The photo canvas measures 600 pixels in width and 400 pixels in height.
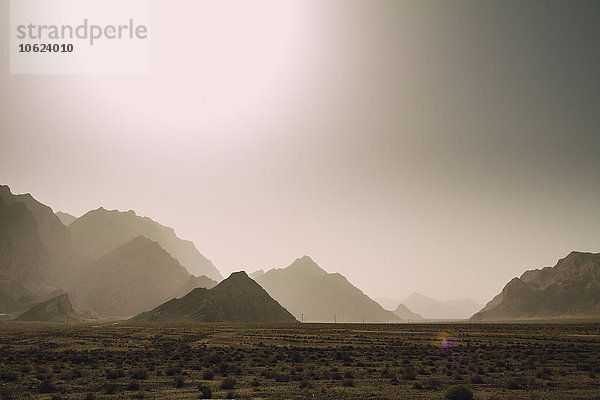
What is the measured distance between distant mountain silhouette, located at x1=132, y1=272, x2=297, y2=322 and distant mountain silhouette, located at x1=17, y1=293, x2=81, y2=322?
90.3 ft

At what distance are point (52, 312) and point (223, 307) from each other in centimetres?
7041

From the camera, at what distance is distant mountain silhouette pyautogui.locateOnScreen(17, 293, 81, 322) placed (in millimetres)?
163000

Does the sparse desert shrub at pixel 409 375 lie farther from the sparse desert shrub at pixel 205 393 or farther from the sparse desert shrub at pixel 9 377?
the sparse desert shrub at pixel 9 377

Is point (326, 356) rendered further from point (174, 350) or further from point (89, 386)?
point (89, 386)

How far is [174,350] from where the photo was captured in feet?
157

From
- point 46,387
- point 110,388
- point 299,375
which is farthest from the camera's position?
point 299,375

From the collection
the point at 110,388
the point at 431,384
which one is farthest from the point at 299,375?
the point at 110,388

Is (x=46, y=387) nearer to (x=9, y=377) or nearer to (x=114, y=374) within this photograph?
(x=114, y=374)

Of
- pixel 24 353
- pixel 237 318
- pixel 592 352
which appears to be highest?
pixel 24 353

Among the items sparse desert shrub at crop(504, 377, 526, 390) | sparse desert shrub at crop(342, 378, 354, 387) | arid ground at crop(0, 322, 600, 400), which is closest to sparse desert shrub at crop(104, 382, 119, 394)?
arid ground at crop(0, 322, 600, 400)

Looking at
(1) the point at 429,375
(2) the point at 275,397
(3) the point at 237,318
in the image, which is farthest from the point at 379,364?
(3) the point at 237,318

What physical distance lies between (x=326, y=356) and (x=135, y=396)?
23.7m

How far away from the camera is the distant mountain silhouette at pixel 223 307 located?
165875mm

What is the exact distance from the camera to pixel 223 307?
17512 cm
